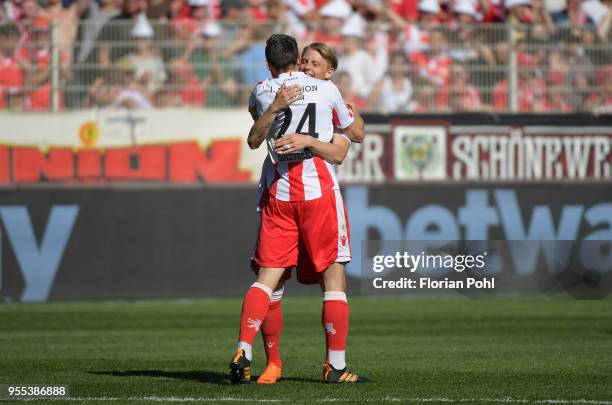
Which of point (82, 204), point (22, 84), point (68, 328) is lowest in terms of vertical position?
point (68, 328)

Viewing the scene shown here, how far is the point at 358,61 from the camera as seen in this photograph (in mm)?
17641

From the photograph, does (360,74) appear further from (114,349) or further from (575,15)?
(114,349)

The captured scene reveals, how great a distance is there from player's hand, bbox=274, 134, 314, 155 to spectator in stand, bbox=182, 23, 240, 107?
943 cm

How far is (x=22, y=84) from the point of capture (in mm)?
17172

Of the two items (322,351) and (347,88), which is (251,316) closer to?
(322,351)

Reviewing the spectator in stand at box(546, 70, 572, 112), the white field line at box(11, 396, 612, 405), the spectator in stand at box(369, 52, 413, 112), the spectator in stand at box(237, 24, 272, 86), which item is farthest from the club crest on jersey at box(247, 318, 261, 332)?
the spectator in stand at box(546, 70, 572, 112)

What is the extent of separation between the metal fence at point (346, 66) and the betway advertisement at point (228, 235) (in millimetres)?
1486

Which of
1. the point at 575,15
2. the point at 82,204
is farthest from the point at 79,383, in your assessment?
the point at 575,15

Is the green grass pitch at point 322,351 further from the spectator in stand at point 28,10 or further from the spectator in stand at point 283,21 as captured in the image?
the spectator in stand at point 28,10

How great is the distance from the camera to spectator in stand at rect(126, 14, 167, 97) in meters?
17.2

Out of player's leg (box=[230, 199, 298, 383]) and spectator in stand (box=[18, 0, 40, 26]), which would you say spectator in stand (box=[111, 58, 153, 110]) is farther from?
player's leg (box=[230, 199, 298, 383])

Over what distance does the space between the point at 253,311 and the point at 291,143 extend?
3.67 ft

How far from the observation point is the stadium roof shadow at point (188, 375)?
8.48 meters

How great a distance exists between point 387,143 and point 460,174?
1.15 meters
